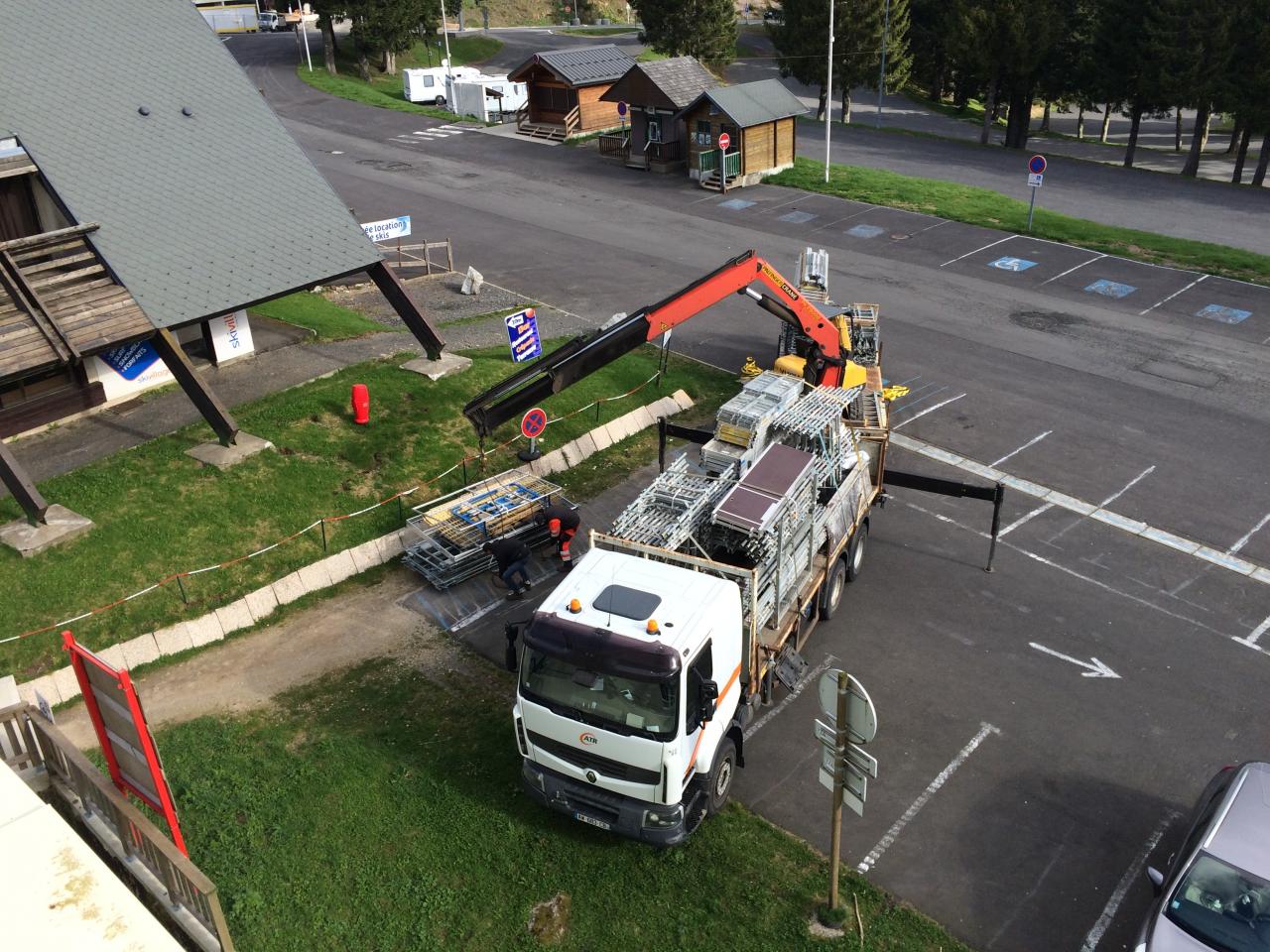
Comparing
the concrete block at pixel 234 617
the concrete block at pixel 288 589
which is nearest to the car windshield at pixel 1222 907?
the concrete block at pixel 288 589

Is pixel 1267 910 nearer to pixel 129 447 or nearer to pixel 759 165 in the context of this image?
pixel 129 447

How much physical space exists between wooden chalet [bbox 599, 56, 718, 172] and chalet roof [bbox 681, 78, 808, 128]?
1312 mm

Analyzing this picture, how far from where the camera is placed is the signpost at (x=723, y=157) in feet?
139

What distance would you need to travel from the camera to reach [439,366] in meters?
24.4

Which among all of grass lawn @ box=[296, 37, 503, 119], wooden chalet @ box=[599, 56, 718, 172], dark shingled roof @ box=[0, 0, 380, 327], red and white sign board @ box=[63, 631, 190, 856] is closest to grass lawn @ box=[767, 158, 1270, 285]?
wooden chalet @ box=[599, 56, 718, 172]

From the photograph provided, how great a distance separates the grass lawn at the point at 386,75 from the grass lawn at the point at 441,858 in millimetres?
51527

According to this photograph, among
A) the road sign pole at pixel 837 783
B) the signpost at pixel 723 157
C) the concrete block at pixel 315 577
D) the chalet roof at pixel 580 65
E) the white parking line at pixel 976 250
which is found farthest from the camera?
the chalet roof at pixel 580 65

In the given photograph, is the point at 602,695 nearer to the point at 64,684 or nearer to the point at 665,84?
the point at 64,684

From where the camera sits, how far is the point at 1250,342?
1130 inches

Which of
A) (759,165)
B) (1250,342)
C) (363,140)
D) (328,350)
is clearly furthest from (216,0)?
(1250,342)

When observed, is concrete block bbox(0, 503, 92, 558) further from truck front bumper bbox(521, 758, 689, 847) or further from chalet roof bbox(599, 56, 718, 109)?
chalet roof bbox(599, 56, 718, 109)

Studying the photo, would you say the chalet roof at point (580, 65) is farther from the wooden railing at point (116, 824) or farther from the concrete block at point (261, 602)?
the wooden railing at point (116, 824)

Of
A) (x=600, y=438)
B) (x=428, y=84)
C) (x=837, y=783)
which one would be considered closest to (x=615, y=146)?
(x=428, y=84)

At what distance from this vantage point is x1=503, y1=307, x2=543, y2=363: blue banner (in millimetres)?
22062
